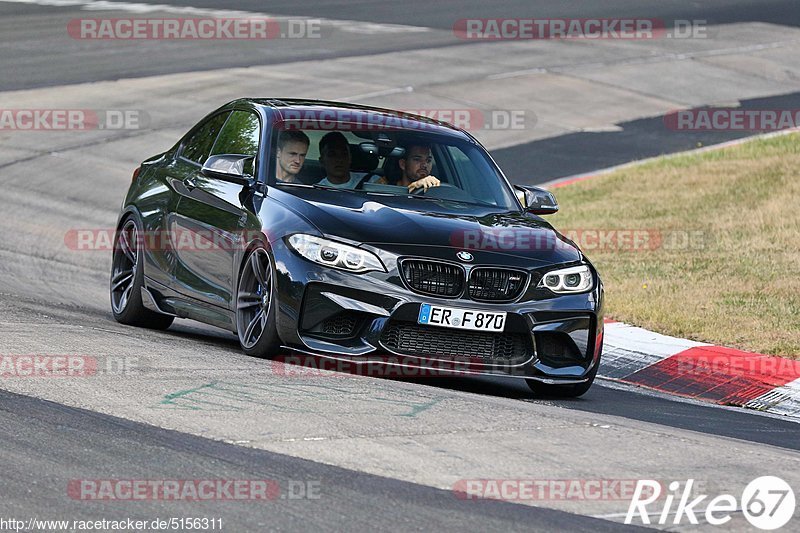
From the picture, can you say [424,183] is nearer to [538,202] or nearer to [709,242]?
[538,202]

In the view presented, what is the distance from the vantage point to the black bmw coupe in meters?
8.19

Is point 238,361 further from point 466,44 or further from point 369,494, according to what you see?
point 466,44

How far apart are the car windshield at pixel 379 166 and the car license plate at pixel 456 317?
1.18 metres

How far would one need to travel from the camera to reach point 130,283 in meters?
10.6

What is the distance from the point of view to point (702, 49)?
3019cm

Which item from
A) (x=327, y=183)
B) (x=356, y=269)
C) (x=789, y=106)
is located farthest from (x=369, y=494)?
(x=789, y=106)

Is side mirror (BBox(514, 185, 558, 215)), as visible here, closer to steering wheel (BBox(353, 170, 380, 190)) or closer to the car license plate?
steering wheel (BBox(353, 170, 380, 190))

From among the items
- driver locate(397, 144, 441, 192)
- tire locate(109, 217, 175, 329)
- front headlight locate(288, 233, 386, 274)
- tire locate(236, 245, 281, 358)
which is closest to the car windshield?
driver locate(397, 144, 441, 192)

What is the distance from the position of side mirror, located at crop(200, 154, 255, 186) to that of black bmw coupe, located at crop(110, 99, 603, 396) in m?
0.01

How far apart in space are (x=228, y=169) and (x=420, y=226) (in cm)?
137

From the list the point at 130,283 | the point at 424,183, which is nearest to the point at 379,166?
the point at 424,183

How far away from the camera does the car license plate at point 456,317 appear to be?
26.8 ft

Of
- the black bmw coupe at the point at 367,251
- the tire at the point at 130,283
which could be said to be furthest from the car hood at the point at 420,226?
the tire at the point at 130,283

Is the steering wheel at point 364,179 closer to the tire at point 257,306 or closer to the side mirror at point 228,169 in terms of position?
the side mirror at point 228,169
